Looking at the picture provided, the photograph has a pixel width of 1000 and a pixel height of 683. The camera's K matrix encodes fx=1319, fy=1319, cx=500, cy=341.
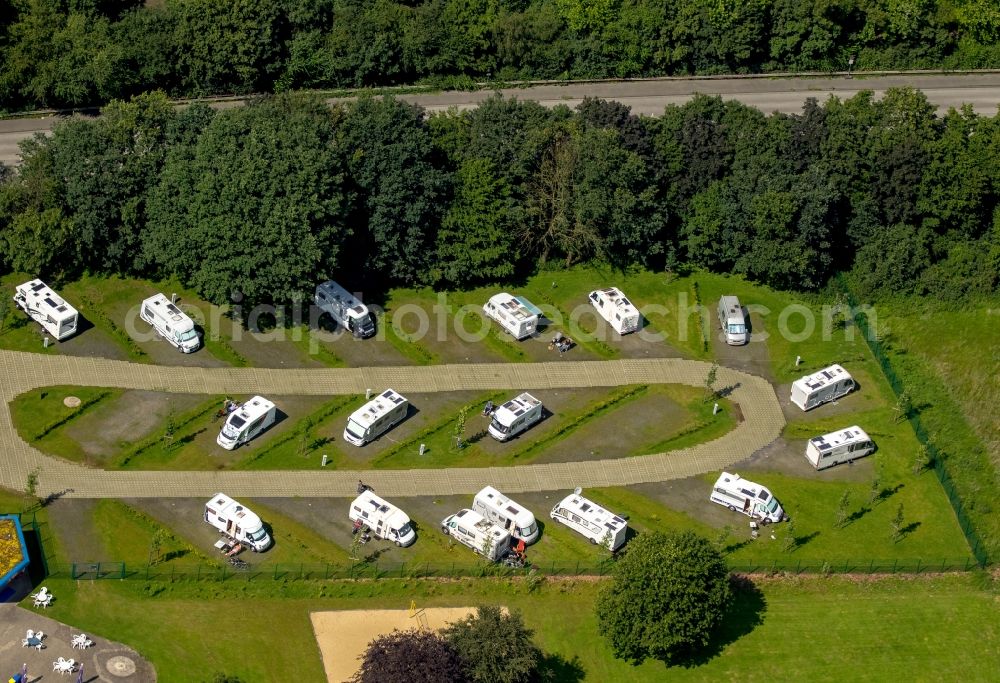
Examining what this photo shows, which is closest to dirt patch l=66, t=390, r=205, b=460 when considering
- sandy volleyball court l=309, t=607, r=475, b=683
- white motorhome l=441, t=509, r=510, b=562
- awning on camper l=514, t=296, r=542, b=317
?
sandy volleyball court l=309, t=607, r=475, b=683

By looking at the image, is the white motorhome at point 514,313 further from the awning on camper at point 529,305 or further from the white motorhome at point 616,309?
the white motorhome at point 616,309

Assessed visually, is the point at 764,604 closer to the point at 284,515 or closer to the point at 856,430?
the point at 856,430

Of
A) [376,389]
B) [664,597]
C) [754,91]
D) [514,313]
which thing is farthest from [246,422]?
[754,91]

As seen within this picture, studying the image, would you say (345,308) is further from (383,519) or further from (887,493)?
(887,493)

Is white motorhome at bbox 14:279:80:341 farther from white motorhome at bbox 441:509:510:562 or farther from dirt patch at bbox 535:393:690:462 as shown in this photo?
dirt patch at bbox 535:393:690:462

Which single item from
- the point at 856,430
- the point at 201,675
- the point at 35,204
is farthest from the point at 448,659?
the point at 35,204
